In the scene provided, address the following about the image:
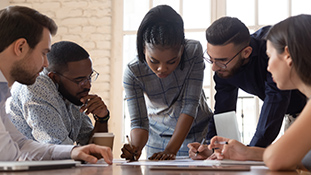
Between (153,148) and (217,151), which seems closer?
(217,151)

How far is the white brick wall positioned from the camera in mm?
3887

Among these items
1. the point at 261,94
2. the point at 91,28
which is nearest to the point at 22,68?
the point at 261,94

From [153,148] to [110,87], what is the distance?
1799 mm

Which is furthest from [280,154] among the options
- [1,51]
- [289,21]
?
[1,51]

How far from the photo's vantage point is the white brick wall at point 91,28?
389cm

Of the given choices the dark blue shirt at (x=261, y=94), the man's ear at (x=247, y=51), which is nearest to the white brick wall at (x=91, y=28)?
the dark blue shirt at (x=261, y=94)

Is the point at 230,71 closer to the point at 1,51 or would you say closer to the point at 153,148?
the point at 153,148

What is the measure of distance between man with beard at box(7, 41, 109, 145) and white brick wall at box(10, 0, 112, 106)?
179 centimetres

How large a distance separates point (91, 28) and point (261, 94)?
2.33m

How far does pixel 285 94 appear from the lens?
180 cm

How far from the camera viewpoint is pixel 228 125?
1.83 metres

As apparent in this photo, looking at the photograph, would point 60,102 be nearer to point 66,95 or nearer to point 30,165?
point 66,95

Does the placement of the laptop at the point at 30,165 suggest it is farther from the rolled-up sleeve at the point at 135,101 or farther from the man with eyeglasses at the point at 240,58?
Answer: the man with eyeglasses at the point at 240,58

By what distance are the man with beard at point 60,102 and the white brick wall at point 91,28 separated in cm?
179
